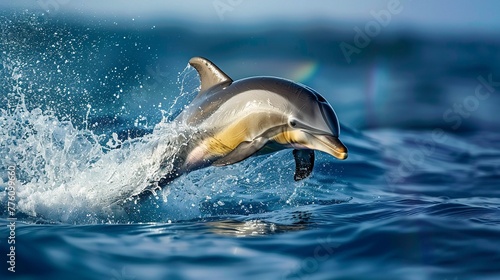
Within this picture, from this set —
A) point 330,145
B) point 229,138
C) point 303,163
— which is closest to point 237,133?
point 229,138

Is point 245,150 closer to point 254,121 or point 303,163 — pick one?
point 254,121

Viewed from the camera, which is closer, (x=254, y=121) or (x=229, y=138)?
(x=254, y=121)

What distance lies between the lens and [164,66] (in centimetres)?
1889

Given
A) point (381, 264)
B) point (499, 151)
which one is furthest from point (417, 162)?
point (381, 264)

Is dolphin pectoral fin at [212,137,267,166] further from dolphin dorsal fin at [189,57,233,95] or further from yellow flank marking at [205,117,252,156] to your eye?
dolphin dorsal fin at [189,57,233,95]

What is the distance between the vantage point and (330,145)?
5398mm

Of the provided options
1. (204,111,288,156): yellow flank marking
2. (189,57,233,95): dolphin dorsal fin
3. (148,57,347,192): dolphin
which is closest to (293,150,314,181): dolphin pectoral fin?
(148,57,347,192): dolphin

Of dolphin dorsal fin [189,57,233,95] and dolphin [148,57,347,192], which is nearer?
dolphin [148,57,347,192]

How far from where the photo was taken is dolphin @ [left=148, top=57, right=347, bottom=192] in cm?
554

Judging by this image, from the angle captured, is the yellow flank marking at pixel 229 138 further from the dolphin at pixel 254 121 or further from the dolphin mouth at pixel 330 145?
the dolphin mouth at pixel 330 145

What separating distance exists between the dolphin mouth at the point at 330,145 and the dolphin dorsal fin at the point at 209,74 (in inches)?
48.3

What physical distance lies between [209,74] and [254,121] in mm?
868

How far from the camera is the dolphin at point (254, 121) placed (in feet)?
18.2

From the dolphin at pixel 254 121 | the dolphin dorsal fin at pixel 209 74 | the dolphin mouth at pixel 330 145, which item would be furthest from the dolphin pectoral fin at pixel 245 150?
the dolphin dorsal fin at pixel 209 74
